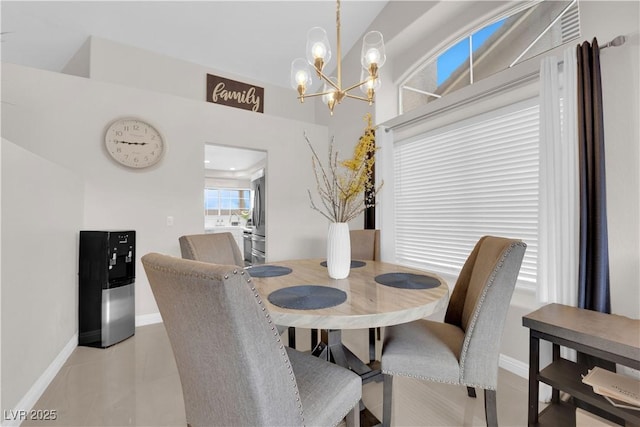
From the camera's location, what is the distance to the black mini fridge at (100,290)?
236cm

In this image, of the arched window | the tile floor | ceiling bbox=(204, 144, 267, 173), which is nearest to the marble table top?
the tile floor

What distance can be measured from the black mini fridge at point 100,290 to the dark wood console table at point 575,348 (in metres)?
3.04

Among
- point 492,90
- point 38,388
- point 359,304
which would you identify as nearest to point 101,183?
point 38,388

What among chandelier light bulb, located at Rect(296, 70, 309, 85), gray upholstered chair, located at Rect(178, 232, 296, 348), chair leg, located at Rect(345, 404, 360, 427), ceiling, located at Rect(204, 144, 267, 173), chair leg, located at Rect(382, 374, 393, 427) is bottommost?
chair leg, located at Rect(382, 374, 393, 427)

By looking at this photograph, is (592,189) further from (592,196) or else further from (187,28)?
(187,28)

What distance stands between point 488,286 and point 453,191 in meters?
1.62

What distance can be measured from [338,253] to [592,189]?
1489 mm

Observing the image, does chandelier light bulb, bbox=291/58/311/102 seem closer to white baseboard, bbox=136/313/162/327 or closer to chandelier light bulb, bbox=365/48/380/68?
chandelier light bulb, bbox=365/48/380/68

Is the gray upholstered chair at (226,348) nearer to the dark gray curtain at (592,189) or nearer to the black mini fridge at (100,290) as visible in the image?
the dark gray curtain at (592,189)

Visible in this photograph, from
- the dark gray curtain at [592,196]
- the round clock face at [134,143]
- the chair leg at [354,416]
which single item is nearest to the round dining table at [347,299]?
the chair leg at [354,416]

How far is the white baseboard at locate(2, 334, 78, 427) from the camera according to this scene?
143cm

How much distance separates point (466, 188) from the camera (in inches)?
99.7

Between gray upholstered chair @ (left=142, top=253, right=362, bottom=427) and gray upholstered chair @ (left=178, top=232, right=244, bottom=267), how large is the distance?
115cm

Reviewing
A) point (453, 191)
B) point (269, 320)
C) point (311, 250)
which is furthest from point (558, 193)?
point (311, 250)
